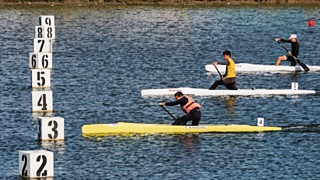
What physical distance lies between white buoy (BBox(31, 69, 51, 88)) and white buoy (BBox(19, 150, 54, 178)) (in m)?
22.5

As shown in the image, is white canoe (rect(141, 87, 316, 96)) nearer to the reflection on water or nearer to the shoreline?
the reflection on water

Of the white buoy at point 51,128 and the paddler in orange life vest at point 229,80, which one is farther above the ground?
the paddler in orange life vest at point 229,80

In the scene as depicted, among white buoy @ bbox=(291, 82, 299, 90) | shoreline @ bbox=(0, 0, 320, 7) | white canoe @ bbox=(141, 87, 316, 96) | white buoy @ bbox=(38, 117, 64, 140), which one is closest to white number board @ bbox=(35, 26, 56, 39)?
white canoe @ bbox=(141, 87, 316, 96)

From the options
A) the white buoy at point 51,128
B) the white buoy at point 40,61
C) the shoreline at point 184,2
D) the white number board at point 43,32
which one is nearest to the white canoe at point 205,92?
the white buoy at point 40,61

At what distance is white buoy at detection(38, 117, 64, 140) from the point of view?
46.1 m

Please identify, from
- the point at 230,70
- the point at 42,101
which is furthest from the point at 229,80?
the point at 42,101

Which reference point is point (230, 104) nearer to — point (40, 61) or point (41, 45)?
point (40, 61)

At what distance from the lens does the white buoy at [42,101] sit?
178ft

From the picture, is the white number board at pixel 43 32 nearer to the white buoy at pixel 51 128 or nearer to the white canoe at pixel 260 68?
the white canoe at pixel 260 68

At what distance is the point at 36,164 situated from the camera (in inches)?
1538

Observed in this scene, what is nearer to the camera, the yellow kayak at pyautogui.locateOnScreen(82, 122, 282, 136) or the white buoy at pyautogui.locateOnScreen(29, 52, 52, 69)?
the yellow kayak at pyautogui.locateOnScreen(82, 122, 282, 136)

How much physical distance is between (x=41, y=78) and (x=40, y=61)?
357 centimetres

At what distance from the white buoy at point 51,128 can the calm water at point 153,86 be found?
0.44 m

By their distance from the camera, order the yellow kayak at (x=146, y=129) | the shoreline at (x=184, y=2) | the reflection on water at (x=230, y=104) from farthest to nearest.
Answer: the shoreline at (x=184, y=2) → the reflection on water at (x=230, y=104) → the yellow kayak at (x=146, y=129)
